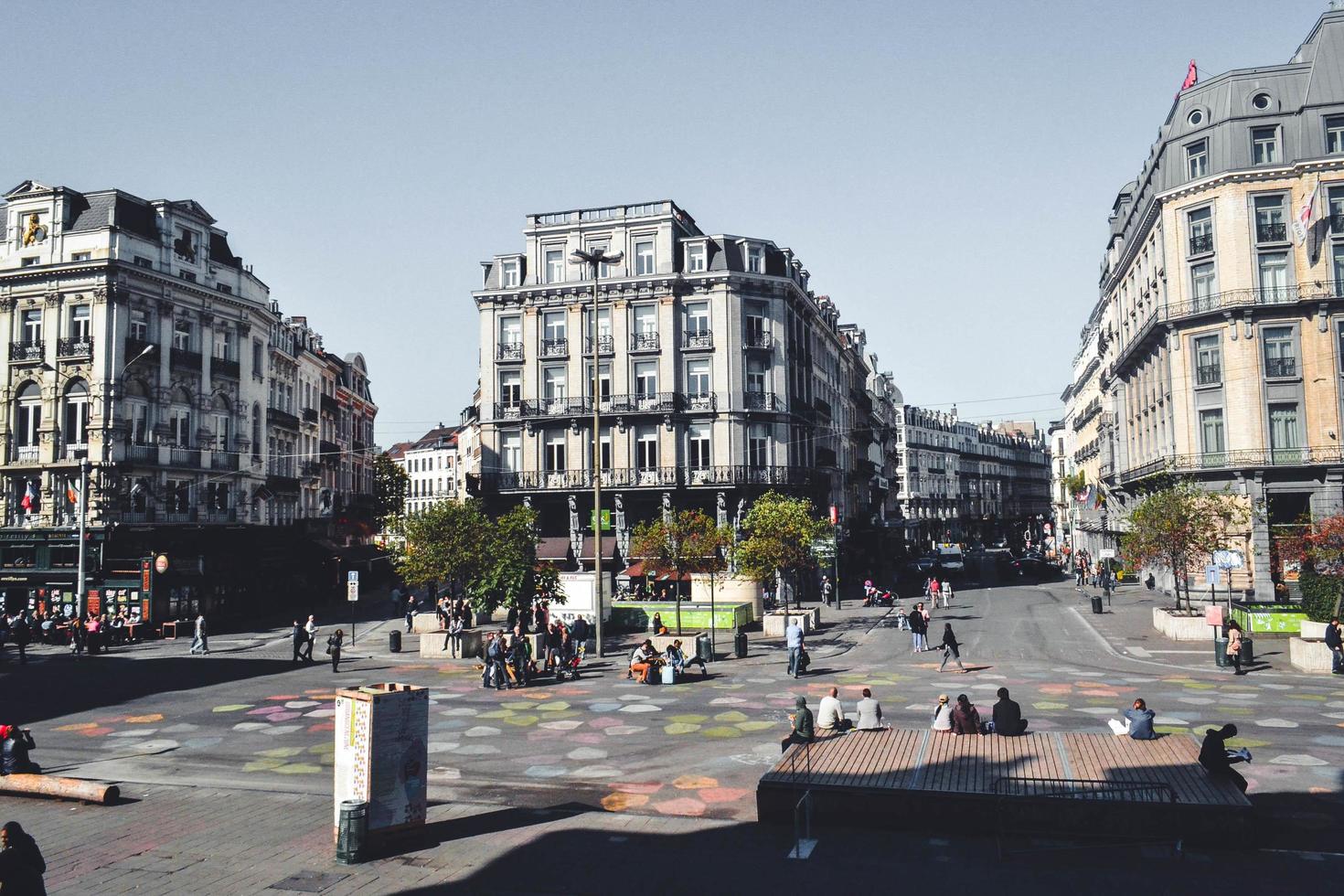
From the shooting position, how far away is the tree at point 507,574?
35.4 m

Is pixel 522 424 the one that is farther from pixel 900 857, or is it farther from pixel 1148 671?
pixel 900 857

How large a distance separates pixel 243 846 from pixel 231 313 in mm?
44107

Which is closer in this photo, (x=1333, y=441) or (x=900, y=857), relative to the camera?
(x=900, y=857)

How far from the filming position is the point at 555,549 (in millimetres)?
53406

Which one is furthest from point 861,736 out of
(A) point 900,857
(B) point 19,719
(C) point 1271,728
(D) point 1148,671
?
(B) point 19,719

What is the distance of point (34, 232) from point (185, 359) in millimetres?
8798

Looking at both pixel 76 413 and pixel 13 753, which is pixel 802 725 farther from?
pixel 76 413

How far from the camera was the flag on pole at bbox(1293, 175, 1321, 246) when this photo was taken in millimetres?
43500

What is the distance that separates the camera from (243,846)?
43.9 ft

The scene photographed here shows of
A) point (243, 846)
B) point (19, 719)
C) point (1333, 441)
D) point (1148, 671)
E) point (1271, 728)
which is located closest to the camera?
point (243, 846)

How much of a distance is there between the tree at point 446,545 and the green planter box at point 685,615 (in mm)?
7194

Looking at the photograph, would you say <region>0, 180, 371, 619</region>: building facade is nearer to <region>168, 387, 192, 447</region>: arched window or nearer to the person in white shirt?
<region>168, 387, 192, 447</region>: arched window

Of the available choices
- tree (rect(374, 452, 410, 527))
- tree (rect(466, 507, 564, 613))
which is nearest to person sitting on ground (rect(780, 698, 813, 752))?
tree (rect(466, 507, 564, 613))

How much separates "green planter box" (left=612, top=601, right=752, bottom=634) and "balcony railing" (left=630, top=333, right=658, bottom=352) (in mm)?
17364
